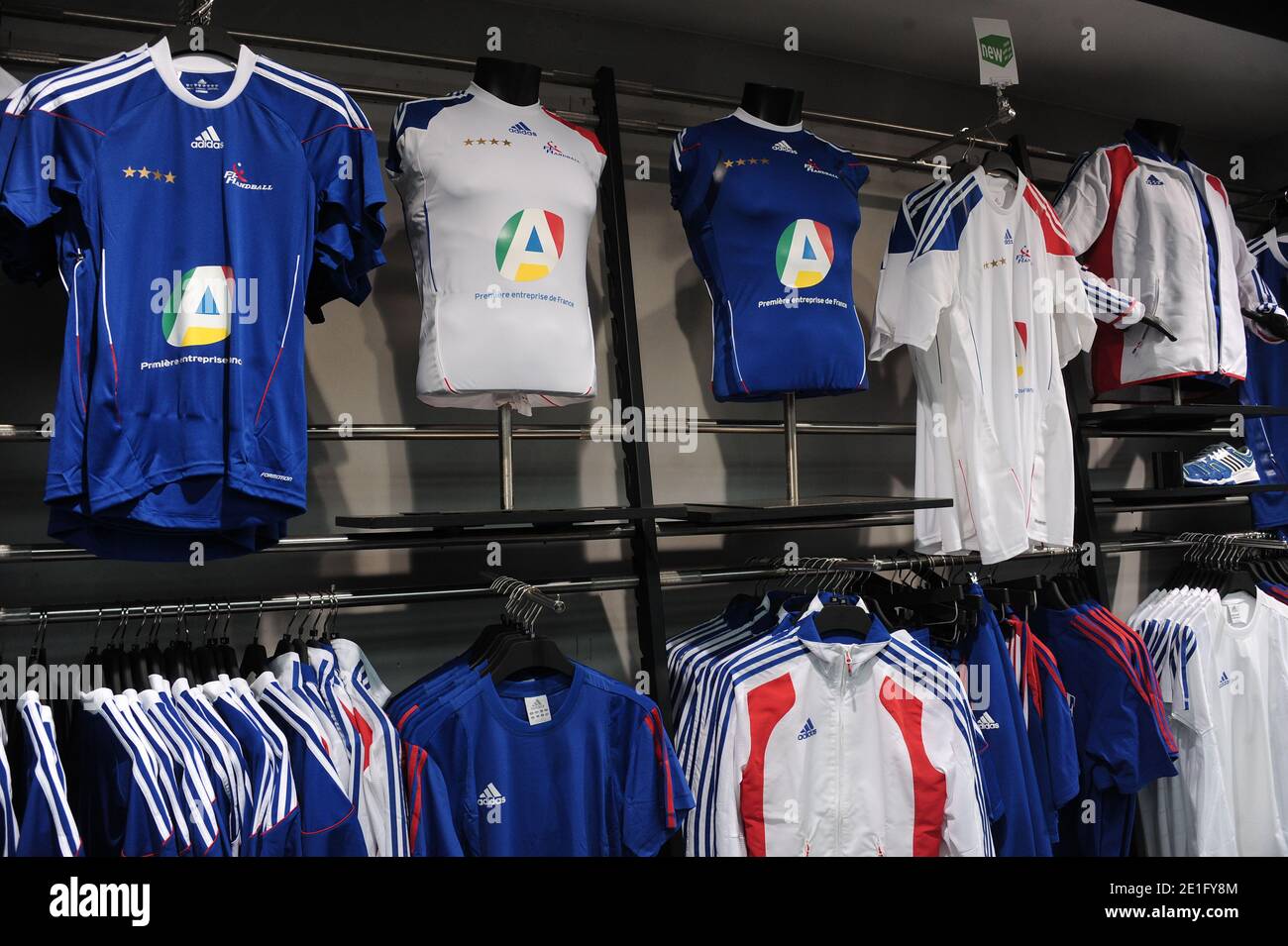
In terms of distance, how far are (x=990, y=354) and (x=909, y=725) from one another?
1059 mm

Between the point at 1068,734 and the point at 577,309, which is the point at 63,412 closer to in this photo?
the point at 577,309

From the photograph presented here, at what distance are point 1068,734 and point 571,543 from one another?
132cm

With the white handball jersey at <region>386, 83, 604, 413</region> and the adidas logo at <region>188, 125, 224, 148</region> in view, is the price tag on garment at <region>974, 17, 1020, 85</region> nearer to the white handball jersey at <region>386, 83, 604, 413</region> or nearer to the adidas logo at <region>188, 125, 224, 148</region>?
the white handball jersey at <region>386, 83, 604, 413</region>

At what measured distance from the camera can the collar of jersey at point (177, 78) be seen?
5.92ft

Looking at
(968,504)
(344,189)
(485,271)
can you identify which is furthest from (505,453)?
(968,504)

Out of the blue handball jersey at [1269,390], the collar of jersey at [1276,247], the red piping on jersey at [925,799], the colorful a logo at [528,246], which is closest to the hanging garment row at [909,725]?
the red piping on jersey at [925,799]

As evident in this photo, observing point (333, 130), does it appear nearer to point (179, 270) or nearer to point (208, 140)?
point (208, 140)

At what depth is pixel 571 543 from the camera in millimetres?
2682

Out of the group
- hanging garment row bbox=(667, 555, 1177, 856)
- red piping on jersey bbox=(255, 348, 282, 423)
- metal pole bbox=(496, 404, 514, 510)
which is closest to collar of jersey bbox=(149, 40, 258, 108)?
red piping on jersey bbox=(255, 348, 282, 423)

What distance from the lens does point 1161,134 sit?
10.2 ft

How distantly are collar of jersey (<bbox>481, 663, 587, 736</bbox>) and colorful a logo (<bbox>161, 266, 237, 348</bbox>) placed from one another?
80 centimetres

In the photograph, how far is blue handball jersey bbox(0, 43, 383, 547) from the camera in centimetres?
167

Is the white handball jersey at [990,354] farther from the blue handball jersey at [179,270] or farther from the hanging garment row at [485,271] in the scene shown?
the blue handball jersey at [179,270]
